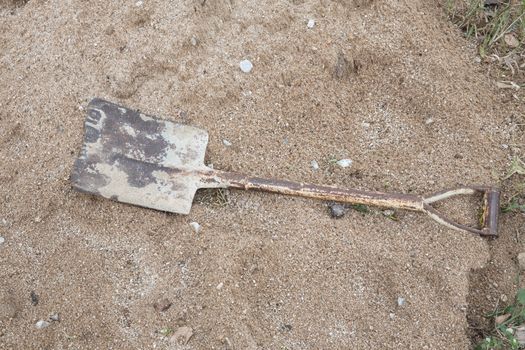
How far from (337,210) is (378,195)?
0.62 ft

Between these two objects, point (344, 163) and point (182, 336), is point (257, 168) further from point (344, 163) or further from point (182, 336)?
point (182, 336)

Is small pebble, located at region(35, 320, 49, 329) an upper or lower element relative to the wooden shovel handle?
lower

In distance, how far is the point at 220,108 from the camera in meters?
2.60

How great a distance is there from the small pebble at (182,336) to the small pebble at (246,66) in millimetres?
1234

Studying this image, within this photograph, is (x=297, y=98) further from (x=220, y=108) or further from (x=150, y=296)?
(x=150, y=296)

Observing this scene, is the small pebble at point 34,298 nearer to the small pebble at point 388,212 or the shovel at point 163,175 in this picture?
the shovel at point 163,175

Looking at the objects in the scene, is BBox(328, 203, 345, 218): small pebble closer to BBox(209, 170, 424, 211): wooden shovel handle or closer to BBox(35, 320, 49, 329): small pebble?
BBox(209, 170, 424, 211): wooden shovel handle

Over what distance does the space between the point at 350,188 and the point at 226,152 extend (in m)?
0.59

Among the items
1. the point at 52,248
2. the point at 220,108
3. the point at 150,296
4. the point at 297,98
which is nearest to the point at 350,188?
the point at 297,98

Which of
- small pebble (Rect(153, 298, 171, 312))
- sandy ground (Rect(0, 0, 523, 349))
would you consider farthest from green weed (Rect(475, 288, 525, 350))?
small pebble (Rect(153, 298, 171, 312))

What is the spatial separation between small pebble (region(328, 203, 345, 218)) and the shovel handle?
0.18 ft

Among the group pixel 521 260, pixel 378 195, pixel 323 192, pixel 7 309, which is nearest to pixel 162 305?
pixel 7 309

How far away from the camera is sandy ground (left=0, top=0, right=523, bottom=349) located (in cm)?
218

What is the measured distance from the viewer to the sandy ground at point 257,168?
218 centimetres
